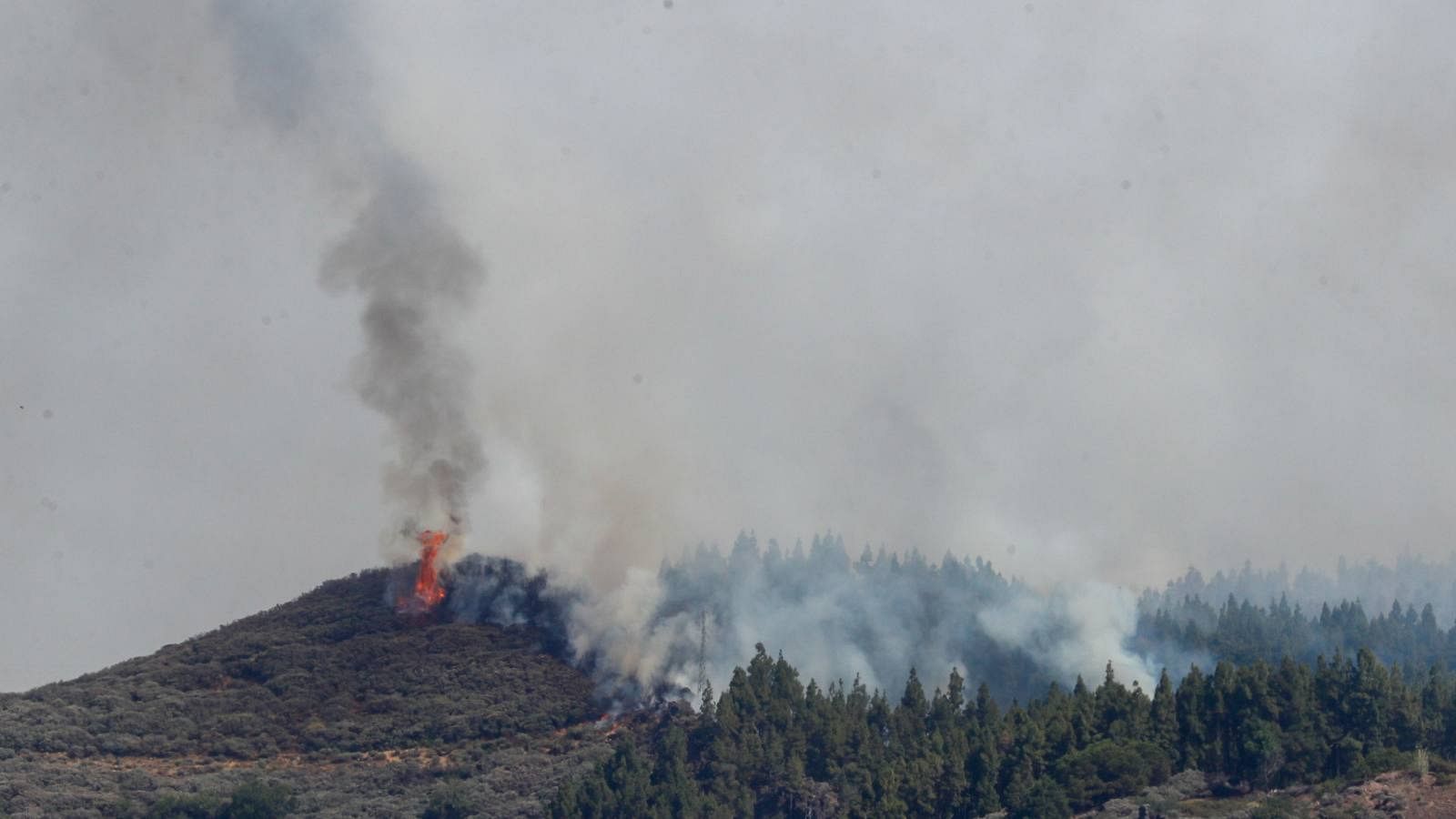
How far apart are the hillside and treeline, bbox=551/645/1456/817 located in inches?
571

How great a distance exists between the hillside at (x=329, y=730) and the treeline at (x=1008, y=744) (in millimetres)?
14502

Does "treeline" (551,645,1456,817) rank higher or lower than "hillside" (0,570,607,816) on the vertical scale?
lower

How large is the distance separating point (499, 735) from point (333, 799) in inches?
702

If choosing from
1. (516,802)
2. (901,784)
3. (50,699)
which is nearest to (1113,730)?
(901,784)

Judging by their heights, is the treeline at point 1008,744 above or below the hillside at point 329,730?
below

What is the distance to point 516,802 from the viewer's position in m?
168

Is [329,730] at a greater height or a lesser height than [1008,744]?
greater

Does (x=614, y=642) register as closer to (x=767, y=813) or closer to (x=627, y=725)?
(x=627, y=725)

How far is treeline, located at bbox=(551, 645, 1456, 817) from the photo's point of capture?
139 m

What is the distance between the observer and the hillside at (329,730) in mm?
170750

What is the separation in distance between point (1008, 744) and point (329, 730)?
6494cm

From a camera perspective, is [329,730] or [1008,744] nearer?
[1008,744]

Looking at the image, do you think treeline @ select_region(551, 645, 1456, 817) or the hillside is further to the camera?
the hillside

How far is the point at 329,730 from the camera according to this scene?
185250mm
